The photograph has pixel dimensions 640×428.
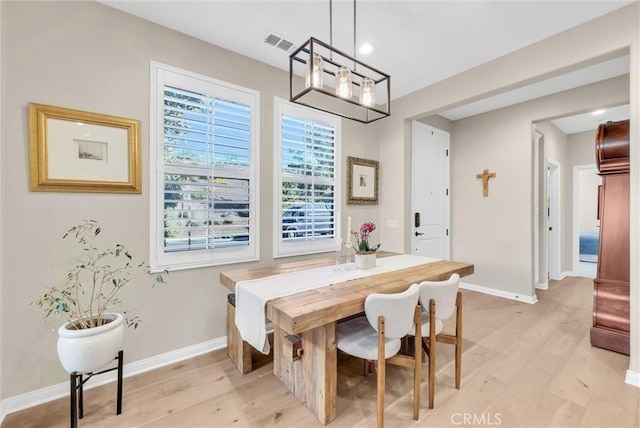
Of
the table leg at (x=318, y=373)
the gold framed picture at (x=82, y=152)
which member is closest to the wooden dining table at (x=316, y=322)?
the table leg at (x=318, y=373)

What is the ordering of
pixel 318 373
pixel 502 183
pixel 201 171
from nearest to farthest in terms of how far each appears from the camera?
pixel 318 373 → pixel 201 171 → pixel 502 183

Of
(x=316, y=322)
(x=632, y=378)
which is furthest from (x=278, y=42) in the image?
(x=632, y=378)

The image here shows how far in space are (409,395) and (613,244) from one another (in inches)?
90.6

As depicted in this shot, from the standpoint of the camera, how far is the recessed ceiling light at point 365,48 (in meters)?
2.54

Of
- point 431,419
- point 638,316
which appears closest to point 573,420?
point 431,419

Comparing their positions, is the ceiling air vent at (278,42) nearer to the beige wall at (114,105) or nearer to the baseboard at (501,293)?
the beige wall at (114,105)

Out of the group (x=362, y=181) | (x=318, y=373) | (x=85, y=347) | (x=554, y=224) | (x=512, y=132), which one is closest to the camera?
(x=85, y=347)

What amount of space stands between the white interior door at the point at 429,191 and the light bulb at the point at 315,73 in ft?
8.82

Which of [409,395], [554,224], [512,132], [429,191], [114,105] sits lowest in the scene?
[409,395]

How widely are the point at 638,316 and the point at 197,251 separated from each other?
341 cm

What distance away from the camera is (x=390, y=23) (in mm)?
2258

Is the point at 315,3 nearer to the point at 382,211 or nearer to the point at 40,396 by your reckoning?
the point at 382,211

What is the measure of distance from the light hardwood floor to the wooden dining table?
14 cm

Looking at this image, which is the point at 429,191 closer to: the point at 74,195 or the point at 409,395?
the point at 409,395
